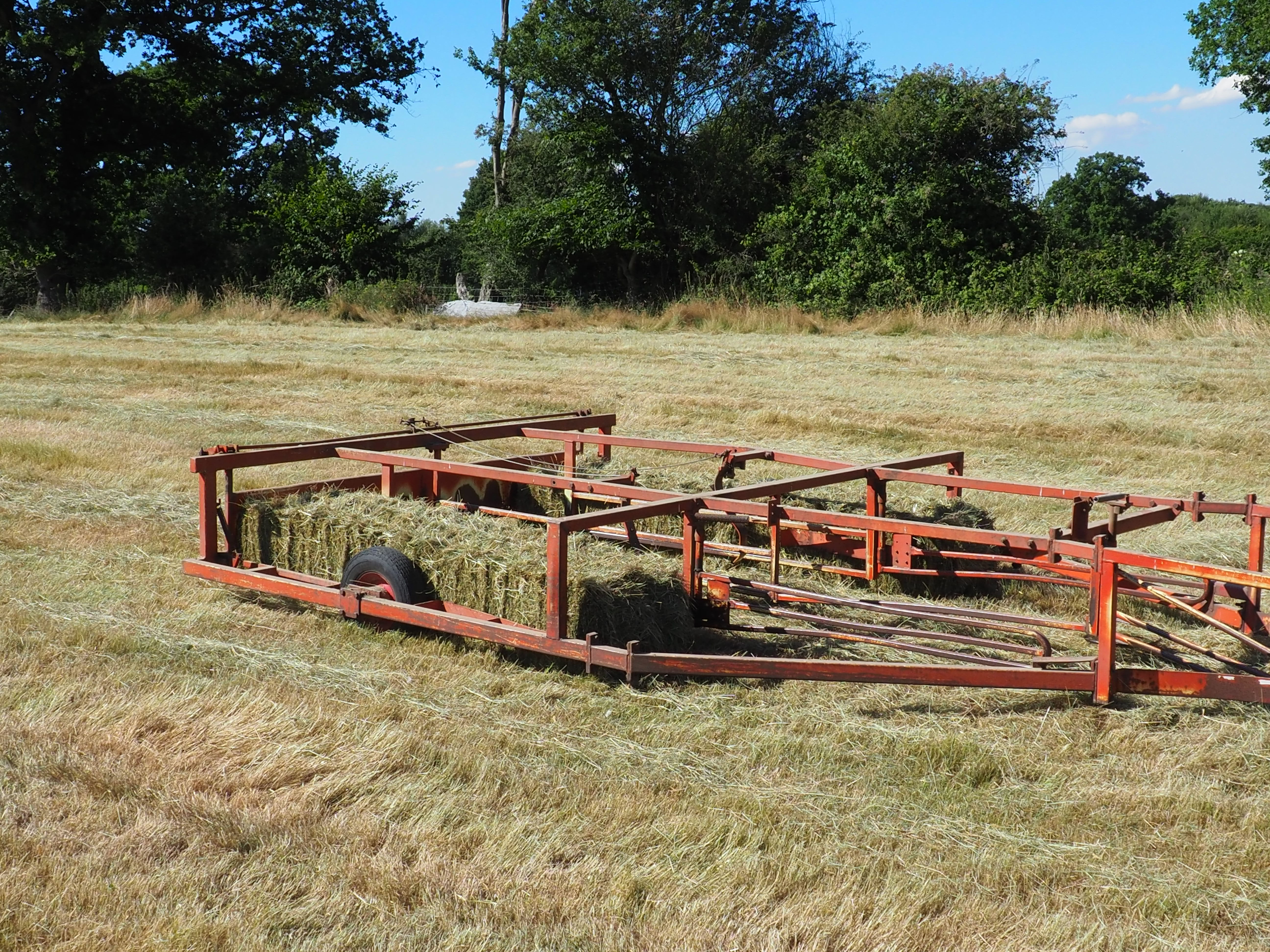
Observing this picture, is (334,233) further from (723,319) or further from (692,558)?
(692,558)

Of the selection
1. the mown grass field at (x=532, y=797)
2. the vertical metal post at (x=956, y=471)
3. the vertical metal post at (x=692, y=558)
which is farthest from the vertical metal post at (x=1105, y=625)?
the vertical metal post at (x=956, y=471)

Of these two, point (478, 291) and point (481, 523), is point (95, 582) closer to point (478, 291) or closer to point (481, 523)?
point (481, 523)

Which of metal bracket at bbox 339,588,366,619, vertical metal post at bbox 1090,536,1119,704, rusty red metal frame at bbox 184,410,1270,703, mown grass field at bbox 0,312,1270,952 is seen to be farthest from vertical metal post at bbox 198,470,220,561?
vertical metal post at bbox 1090,536,1119,704

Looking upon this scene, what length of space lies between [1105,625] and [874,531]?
1.79 m

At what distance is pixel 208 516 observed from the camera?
665 cm

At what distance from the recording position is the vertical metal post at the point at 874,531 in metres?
6.43

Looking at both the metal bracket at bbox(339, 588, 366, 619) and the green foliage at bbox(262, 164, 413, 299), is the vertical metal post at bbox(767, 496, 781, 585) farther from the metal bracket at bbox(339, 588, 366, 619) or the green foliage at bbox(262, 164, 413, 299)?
the green foliage at bbox(262, 164, 413, 299)

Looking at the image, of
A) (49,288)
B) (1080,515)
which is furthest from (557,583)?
(49,288)

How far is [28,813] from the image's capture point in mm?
3799

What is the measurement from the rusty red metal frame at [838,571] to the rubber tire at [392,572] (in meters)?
0.08

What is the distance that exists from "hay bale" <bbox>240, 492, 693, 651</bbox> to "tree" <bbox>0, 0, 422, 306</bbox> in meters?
27.2

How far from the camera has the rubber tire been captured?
5855 millimetres

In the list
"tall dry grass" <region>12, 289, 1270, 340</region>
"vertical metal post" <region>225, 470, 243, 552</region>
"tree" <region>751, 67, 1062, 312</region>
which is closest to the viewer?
"vertical metal post" <region>225, 470, 243, 552</region>

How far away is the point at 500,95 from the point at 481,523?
3460cm
